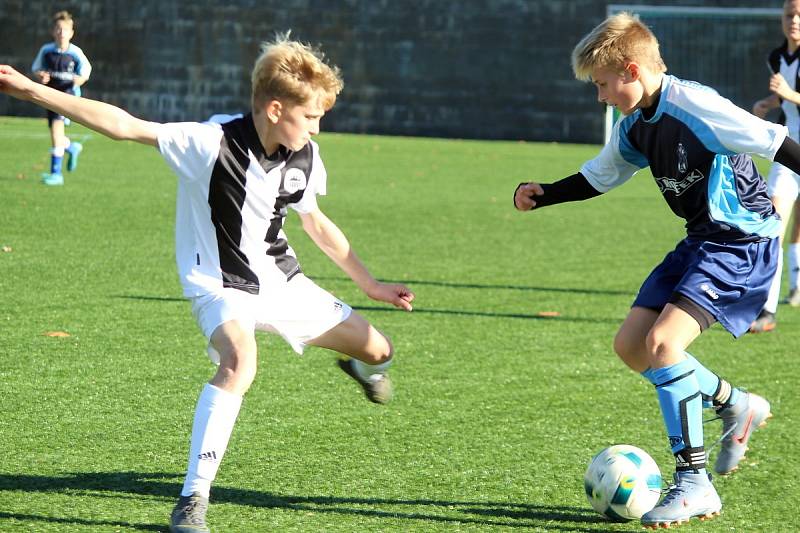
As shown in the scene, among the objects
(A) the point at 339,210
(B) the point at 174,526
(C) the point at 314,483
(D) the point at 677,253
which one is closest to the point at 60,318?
(C) the point at 314,483

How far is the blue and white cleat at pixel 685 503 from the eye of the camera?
12.0ft

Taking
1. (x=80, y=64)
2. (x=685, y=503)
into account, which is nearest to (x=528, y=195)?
Answer: (x=685, y=503)

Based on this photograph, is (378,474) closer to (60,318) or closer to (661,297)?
(661,297)

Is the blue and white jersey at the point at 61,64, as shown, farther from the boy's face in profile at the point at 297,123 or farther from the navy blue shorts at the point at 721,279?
the navy blue shorts at the point at 721,279

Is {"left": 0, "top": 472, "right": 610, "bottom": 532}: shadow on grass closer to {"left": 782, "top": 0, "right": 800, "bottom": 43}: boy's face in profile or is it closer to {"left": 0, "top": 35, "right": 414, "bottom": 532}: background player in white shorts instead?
{"left": 0, "top": 35, "right": 414, "bottom": 532}: background player in white shorts

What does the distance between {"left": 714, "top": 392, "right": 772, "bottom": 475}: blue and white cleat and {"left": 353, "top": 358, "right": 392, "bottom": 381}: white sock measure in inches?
49.1

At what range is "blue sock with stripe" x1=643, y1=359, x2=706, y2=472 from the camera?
12.4 feet

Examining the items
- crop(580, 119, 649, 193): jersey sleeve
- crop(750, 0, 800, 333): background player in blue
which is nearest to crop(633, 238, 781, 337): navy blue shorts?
crop(580, 119, 649, 193): jersey sleeve

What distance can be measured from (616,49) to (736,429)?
1.45 m

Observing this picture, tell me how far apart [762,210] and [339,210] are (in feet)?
27.3

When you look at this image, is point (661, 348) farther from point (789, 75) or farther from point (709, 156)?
point (789, 75)

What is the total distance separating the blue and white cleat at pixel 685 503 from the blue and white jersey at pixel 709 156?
821 mm

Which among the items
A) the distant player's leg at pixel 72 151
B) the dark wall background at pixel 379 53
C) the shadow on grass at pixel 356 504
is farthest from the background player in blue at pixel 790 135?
the dark wall background at pixel 379 53

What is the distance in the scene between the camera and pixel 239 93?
2494cm
